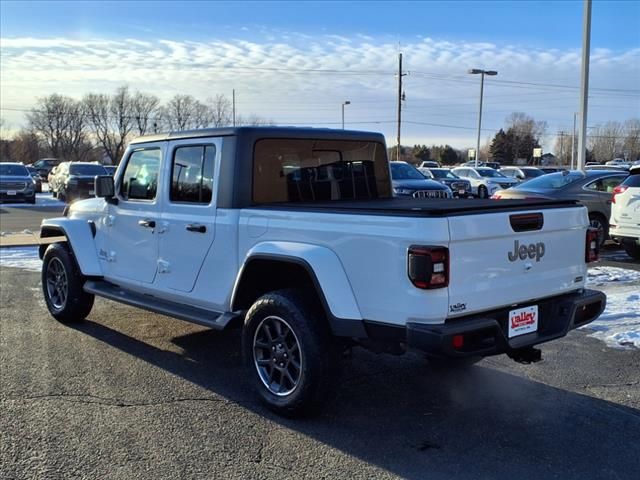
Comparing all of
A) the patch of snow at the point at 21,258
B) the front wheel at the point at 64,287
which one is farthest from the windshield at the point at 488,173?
the front wheel at the point at 64,287

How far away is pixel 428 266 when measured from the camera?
3.45m

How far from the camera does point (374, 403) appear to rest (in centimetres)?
454

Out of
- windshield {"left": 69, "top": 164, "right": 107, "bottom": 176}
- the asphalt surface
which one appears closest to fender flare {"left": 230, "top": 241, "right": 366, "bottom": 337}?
the asphalt surface

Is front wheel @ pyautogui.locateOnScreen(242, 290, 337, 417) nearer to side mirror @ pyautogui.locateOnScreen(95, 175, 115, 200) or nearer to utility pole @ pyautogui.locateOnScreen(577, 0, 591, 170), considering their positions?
side mirror @ pyautogui.locateOnScreen(95, 175, 115, 200)

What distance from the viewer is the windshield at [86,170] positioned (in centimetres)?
2562

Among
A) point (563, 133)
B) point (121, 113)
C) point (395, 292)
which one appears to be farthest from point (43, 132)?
point (395, 292)

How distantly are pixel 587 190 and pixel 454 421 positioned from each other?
1000 cm

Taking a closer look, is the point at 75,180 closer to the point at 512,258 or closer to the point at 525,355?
the point at 525,355

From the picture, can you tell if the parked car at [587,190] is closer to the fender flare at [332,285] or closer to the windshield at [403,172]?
the windshield at [403,172]

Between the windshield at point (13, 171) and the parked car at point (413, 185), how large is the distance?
16955 millimetres

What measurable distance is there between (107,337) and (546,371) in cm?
412

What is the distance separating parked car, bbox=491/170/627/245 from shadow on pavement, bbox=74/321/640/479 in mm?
8189

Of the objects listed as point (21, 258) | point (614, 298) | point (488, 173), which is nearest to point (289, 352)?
point (614, 298)

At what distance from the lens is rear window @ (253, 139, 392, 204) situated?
Answer: 16.0 ft
